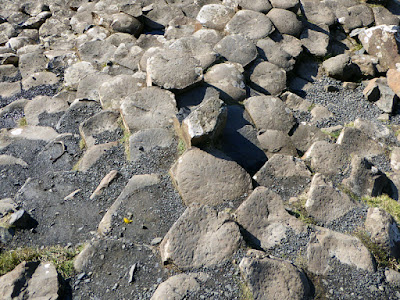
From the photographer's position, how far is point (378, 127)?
5770mm

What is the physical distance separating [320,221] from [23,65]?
5799mm

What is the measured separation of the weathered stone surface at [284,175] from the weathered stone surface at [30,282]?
2292 mm

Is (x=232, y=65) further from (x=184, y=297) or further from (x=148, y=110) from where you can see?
(x=184, y=297)

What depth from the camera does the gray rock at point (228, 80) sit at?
577 cm

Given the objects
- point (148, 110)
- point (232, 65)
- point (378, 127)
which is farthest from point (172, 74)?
point (378, 127)

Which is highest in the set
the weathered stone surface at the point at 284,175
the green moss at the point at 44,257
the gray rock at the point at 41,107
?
the weathered stone surface at the point at 284,175

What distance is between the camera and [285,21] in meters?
7.34

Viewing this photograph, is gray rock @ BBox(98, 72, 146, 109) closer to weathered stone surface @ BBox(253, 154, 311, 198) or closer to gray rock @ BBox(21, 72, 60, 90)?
gray rock @ BBox(21, 72, 60, 90)

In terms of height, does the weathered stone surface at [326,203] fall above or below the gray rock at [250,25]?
below

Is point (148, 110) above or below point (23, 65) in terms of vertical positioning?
above

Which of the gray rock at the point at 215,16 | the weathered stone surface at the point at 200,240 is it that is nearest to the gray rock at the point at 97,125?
the weathered stone surface at the point at 200,240

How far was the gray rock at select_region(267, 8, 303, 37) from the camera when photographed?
24.0ft

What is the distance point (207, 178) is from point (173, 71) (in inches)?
70.5

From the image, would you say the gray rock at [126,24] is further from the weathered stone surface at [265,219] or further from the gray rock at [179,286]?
the gray rock at [179,286]
